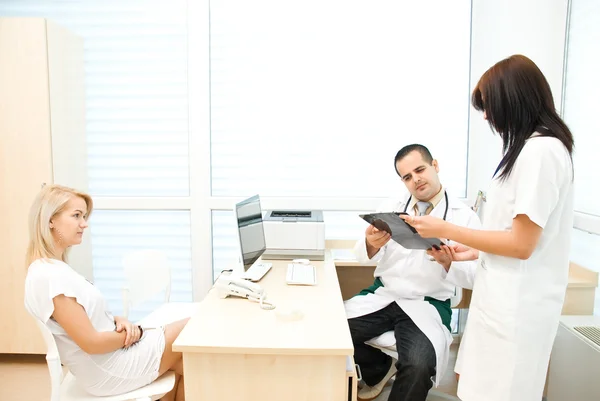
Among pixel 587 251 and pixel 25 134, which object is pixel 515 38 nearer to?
pixel 587 251

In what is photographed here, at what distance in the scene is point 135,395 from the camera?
5.88 ft

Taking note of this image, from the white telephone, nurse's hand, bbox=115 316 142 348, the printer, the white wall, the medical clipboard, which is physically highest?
the white wall

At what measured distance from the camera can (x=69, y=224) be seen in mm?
1806

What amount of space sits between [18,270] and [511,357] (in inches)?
111

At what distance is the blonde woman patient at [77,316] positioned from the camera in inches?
65.4

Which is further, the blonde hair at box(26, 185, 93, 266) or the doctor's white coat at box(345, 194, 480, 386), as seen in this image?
the doctor's white coat at box(345, 194, 480, 386)

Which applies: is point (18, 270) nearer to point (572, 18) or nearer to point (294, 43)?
point (294, 43)

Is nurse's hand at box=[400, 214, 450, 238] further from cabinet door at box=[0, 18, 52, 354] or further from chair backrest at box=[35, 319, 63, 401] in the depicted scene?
cabinet door at box=[0, 18, 52, 354]

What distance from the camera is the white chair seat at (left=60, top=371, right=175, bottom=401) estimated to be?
5.82 feet

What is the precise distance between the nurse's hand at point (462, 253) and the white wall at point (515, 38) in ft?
4.03

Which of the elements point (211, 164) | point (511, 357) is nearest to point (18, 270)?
point (211, 164)

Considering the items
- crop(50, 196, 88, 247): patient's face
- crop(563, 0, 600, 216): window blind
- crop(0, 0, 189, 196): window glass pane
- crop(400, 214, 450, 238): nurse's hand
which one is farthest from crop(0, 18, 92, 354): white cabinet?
crop(563, 0, 600, 216): window blind

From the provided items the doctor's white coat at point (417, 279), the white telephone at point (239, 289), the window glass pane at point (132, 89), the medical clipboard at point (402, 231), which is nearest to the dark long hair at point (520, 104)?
the medical clipboard at point (402, 231)

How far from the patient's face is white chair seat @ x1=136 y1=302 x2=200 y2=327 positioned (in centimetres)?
67
